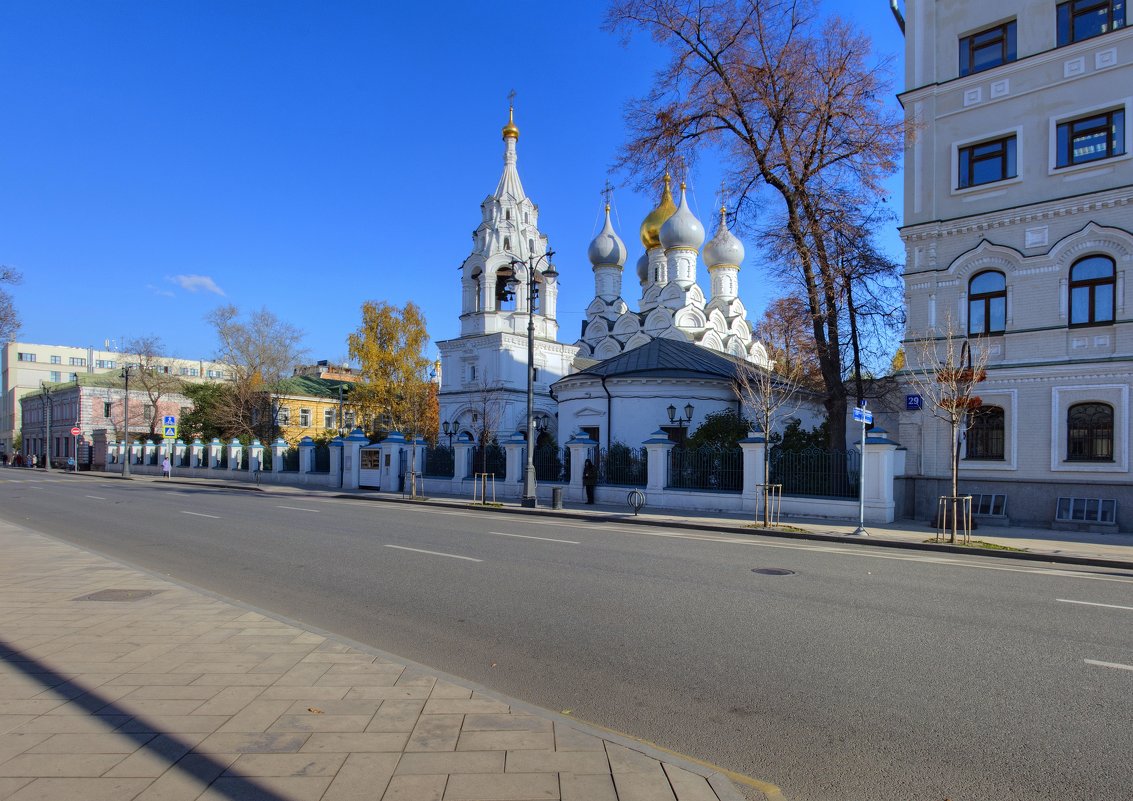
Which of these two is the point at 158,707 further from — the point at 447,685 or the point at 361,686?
the point at 447,685

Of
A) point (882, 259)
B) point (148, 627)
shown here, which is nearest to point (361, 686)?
point (148, 627)

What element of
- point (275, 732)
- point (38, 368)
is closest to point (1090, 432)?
point (275, 732)

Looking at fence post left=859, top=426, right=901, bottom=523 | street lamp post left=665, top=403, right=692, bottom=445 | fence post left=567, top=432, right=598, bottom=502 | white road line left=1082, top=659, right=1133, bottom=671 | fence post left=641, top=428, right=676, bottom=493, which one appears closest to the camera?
white road line left=1082, top=659, right=1133, bottom=671

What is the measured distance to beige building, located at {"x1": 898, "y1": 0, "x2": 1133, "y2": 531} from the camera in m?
17.5

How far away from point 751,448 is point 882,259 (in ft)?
24.5

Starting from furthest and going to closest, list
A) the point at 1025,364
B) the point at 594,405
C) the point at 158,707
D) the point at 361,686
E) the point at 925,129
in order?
the point at 594,405, the point at 925,129, the point at 1025,364, the point at 361,686, the point at 158,707

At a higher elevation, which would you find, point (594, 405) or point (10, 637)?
point (594, 405)

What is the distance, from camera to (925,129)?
20.7 m

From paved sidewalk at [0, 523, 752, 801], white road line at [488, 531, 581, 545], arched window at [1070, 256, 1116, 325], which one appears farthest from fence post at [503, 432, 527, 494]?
paved sidewalk at [0, 523, 752, 801]

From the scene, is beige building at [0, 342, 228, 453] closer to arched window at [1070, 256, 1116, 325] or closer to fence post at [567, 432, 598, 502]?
fence post at [567, 432, 598, 502]

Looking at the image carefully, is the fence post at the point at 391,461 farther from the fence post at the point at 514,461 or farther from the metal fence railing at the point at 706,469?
the metal fence railing at the point at 706,469

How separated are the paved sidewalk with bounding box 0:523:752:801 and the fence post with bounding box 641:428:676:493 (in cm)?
1776

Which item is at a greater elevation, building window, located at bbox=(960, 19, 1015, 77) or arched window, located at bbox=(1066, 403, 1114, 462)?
building window, located at bbox=(960, 19, 1015, 77)

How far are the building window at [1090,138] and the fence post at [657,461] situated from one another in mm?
13197
